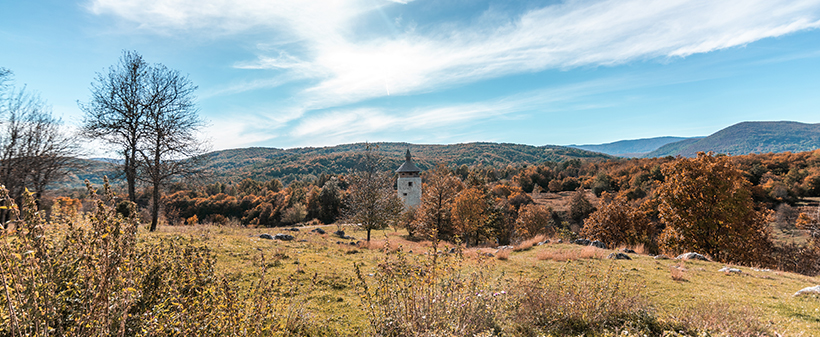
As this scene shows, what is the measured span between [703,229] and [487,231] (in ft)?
44.0

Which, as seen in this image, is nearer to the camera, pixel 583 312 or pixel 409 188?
pixel 583 312

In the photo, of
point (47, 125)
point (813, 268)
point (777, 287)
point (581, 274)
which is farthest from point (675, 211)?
point (47, 125)

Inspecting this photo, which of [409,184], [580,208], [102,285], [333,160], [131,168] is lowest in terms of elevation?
[580,208]

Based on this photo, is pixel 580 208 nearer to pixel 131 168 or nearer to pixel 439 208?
pixel 439 208

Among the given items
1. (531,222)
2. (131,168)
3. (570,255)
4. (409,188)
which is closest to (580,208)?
(531,222)

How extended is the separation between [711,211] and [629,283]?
39.0ft

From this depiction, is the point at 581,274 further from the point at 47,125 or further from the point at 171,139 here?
the point at 47,125

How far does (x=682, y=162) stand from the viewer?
15914 millimetres

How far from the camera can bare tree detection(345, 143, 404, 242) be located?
21688mm

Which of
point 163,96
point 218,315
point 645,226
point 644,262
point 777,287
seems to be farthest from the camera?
point 645,226

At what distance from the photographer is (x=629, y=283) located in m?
7.30

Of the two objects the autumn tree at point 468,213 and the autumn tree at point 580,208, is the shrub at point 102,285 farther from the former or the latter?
the autumn tree at point 580,208

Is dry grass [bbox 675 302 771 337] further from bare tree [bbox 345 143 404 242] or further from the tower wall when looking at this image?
the tower wall

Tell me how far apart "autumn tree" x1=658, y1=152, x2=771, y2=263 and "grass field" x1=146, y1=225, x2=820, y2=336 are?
4989 millimetres
